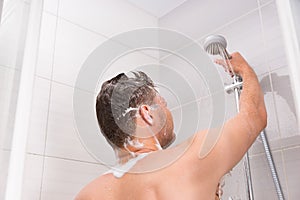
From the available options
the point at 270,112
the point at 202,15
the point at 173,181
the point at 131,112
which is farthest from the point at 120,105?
the point at 202,15

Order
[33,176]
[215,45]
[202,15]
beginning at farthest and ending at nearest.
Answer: [202,15]
[215,45]
[33,176]

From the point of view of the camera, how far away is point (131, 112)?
992 mm

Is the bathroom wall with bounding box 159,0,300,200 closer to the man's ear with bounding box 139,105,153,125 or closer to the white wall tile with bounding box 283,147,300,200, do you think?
the white wall tile with bounding box 283,147,300,200

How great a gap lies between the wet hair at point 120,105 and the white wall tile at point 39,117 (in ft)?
0.85

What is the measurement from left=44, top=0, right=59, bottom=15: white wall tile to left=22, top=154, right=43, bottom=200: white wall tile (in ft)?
1.82

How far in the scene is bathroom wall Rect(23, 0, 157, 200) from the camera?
117cm

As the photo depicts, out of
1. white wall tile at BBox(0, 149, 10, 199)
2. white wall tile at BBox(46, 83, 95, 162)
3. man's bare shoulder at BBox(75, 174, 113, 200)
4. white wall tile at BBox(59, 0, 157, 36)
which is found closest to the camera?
white wall tile at BBox(0, 149, 10, 199)

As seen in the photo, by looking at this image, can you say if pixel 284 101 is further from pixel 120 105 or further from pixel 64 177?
pixel 64 177

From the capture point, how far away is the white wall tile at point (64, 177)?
1.17 m

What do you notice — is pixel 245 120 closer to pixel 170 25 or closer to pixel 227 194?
pixel 227 194

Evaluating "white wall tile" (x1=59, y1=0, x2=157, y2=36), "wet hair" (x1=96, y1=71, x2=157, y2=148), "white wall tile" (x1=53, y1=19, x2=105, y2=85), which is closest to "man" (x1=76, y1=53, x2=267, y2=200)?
"wet hair" (x1=96, y1=71, x2=157, y2=148)

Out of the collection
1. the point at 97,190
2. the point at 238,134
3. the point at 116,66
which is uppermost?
the point at 116,66

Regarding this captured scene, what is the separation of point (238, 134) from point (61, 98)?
66 centimetres

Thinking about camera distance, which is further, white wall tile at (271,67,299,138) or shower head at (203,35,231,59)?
shower head at (203,35,231,59)
